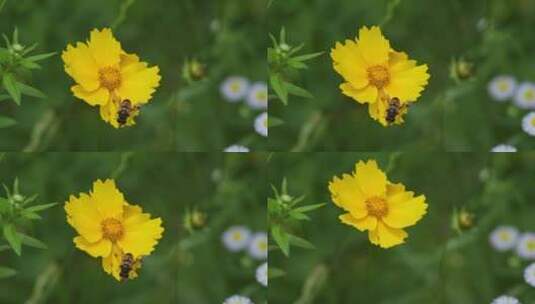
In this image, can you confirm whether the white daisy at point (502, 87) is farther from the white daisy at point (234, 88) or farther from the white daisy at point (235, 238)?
the white daisy at point (235, 238)

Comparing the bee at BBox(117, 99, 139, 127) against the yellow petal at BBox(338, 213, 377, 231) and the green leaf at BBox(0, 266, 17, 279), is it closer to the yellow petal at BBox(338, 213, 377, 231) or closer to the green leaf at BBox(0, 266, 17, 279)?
the green leaf at BBox(0, 266, 17, 279)

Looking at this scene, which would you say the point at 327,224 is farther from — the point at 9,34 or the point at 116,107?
the point at 9,34

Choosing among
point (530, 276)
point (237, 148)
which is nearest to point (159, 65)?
point (237, 148)

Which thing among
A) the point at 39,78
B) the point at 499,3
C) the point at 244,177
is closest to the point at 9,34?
the point at 39,78

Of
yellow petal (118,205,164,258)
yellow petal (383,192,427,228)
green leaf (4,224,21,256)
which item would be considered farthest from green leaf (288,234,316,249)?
green leaf (4,224,21,256)

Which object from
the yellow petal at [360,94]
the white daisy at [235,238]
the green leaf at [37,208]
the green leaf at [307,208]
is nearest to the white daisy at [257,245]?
the white daisy at [235,238]

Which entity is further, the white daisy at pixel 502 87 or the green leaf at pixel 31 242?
the white daisy at pixel 502 87

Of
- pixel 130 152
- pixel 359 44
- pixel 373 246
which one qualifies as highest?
pixel 359 44
